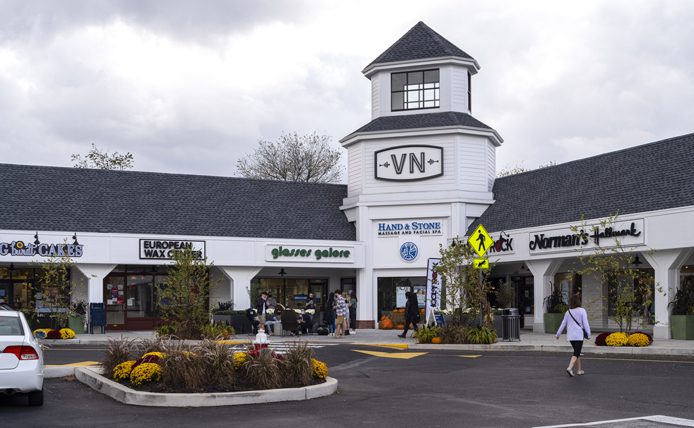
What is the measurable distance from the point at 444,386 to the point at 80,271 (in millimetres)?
20946

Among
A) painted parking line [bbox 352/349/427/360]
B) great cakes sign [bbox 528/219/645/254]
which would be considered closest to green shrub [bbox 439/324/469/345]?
painted parking line [bbox 352/349/427/360]

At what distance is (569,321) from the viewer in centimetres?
1425

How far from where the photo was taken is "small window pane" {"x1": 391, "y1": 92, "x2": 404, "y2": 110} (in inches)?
1337

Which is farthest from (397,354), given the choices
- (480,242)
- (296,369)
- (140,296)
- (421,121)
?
(421,121)

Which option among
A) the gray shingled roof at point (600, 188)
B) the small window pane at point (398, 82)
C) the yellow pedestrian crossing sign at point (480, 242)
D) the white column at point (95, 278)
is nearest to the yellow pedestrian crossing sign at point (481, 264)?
the yellow pedestrian crossing sign at point (480, 242)

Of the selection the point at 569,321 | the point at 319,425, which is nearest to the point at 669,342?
the point at 569,321

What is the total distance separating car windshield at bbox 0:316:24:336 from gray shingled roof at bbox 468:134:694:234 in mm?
18733

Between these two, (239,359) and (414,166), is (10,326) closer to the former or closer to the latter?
(239,359)

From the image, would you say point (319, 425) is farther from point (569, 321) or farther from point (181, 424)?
point (569, 321)

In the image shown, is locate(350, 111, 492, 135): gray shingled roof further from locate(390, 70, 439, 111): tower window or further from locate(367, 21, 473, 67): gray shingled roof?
locate(367, 21, 473, 67): gray shingled roof

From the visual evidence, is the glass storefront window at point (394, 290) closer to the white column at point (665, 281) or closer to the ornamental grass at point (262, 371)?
the white column at point (665, 281)

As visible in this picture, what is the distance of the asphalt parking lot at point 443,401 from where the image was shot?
9094 millimetres

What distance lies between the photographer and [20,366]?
9.63 m

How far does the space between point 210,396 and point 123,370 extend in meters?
2.17
